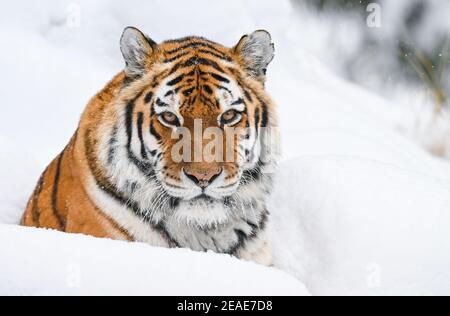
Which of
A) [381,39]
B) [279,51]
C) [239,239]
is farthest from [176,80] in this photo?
[381,39]

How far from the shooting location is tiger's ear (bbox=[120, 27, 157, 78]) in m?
2.25

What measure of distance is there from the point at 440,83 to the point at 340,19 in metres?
1.81

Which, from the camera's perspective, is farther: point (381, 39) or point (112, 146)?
point (381, 39)

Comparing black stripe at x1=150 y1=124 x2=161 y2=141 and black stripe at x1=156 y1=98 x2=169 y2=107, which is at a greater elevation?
black stripe at x1=156 y1=98 x2=169 y2=107

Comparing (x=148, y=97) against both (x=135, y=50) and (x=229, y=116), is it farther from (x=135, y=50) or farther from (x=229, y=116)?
(x=229, y=116)

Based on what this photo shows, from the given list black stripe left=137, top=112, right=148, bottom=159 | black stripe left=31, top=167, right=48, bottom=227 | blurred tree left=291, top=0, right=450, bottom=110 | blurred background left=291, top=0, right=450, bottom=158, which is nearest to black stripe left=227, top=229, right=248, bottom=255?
black stripe left=137, top=112, right=148, bottom=159

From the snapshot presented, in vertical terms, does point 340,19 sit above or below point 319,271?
above

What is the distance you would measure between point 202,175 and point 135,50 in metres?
0.52

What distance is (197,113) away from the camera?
2.15 meters

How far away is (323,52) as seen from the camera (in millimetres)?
7441

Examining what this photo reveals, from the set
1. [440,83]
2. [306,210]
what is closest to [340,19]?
[440,83]

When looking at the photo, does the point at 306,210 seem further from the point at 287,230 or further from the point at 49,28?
the point at 49,28

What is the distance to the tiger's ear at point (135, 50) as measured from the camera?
2.25 meters

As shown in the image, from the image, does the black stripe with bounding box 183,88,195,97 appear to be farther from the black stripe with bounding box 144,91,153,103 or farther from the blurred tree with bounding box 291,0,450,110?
the blurred tree with bounding box 291,0,450,110
